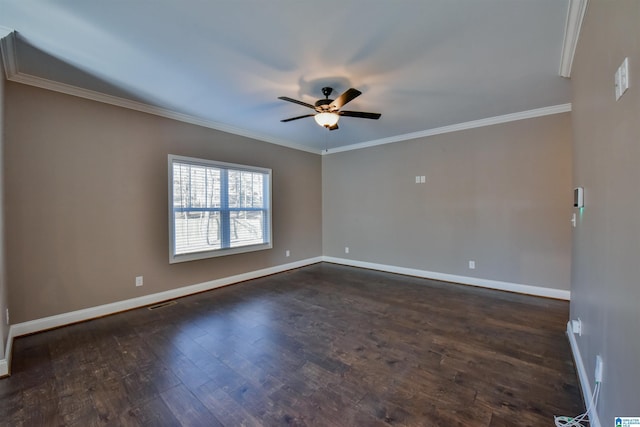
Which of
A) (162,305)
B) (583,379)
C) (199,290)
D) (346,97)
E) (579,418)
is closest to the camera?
(579,418)

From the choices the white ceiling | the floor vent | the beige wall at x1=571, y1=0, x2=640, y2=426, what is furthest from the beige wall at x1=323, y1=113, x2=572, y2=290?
the floor vent

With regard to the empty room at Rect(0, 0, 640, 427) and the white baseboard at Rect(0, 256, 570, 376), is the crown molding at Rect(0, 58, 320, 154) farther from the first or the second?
the white baseboard at Rect(0, 256, 570, 376)

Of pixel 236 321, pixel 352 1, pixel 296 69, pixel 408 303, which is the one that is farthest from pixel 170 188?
pixel 408 303

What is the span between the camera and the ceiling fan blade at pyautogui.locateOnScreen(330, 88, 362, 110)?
2434mm

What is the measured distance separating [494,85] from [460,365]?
2915 mm

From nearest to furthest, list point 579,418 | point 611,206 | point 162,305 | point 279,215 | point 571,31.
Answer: point 611,206 → point 579,418 → point 571,31 → point 162,305 → point 279,215

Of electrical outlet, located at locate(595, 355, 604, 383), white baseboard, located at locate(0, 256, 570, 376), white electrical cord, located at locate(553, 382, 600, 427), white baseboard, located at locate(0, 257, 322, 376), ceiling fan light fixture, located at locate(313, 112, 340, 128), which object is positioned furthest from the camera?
ceiling fan light fixture, located at locate(313, 112, 340, 128)

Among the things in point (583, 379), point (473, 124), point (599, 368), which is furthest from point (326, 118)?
point (583, 379)

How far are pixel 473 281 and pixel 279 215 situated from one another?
141 inches

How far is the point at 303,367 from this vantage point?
7.00ft

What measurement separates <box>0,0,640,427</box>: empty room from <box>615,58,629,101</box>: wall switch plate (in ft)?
0.06

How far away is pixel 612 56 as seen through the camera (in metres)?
1.23

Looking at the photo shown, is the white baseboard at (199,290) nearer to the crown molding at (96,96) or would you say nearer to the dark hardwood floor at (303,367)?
the dark hardwood floor at (303,367)

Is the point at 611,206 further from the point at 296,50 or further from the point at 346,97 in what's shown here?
the point at 296,50
